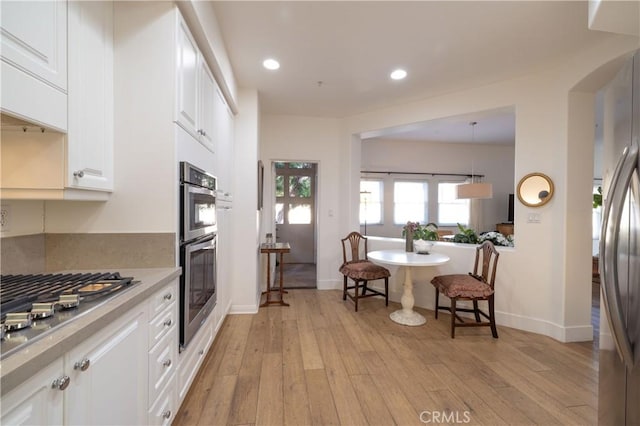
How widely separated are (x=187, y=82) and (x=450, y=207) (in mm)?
6329

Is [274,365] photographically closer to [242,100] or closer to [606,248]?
[606,248]

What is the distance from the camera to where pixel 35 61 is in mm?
1008

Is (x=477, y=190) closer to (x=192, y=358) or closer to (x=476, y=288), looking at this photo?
(x=476, y=288)

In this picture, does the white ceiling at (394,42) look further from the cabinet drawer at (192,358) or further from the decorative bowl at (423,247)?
the cabinet drawer at (192,358)

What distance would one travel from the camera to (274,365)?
219 centimetres

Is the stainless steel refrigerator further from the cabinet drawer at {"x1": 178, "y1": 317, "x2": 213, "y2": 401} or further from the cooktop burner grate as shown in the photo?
the cabinet drawer at {"x1": 178, "y1": 317, "x2": 213, "y2": 401}

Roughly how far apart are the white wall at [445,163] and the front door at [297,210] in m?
1.41

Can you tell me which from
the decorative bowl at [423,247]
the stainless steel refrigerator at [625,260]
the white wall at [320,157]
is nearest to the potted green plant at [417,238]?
the decorative bowl at [423,247]

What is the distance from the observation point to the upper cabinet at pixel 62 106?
3.18 feet

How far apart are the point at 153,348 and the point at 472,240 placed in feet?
11.9

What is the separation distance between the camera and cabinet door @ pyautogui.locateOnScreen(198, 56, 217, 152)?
1.96 m

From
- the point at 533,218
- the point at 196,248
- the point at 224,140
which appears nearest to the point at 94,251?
the point at 196,248

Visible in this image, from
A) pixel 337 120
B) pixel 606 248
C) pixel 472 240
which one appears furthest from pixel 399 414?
pixel 337 120

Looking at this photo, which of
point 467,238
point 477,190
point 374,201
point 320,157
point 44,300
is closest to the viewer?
point 44,300
